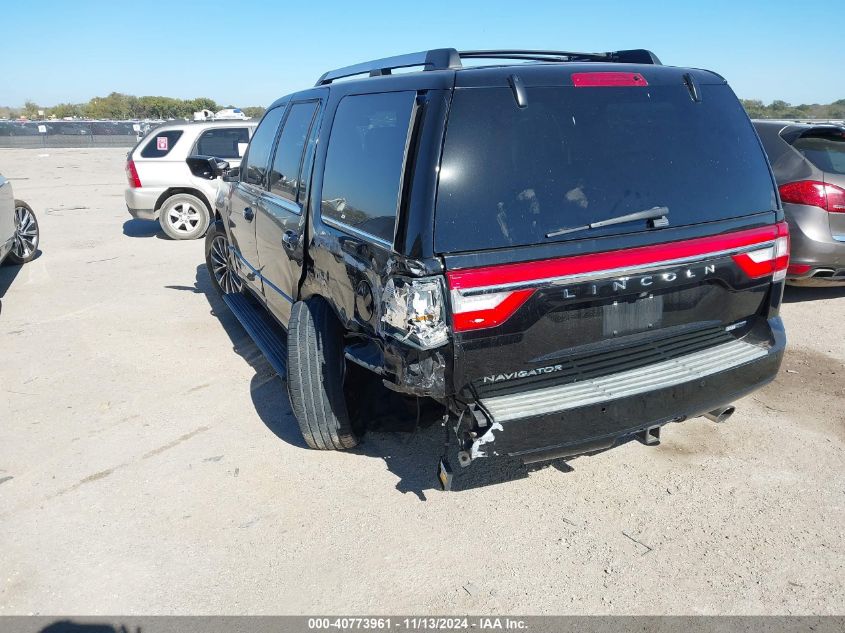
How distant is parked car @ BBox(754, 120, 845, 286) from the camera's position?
595cm

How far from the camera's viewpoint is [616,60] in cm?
379

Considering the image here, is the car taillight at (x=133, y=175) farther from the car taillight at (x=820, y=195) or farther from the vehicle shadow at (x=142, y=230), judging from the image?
the car taillight at (x=820, y=195)

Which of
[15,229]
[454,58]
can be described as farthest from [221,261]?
[454,58]

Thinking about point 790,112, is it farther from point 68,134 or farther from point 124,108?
point 124,108

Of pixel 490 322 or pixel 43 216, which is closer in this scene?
pixel 490 322

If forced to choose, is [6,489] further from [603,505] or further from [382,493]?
[603,505]

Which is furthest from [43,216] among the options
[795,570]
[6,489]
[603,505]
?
[795,570]

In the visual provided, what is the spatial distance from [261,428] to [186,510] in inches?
35.5

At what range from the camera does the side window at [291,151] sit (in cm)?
420

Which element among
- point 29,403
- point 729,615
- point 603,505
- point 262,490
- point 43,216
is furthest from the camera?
point 43,216

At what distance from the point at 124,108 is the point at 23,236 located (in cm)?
8674

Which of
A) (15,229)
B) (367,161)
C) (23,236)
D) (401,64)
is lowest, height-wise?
(23,236)

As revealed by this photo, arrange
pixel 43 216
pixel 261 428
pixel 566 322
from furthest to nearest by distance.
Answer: pixel 43 216, pixel 261 428, pixel 566 322

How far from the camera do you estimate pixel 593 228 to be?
9.16 ft
